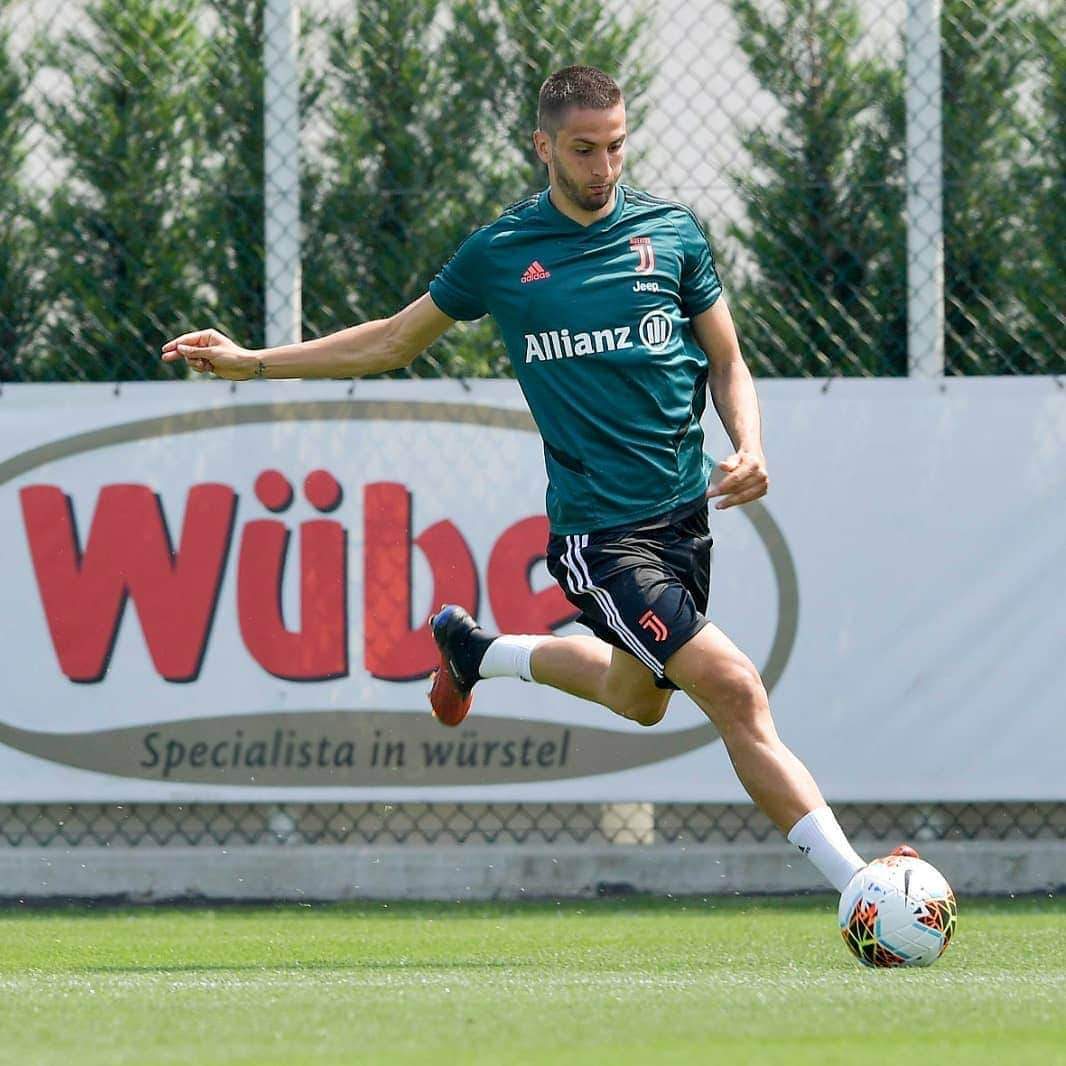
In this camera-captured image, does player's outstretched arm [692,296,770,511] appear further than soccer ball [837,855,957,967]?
→ Yes

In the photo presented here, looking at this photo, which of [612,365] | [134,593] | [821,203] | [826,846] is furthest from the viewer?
[821,203]

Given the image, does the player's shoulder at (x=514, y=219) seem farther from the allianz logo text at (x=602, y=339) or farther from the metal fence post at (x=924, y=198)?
the metal fence post at (x=924, y=198)

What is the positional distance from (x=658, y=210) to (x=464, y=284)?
0.54 m

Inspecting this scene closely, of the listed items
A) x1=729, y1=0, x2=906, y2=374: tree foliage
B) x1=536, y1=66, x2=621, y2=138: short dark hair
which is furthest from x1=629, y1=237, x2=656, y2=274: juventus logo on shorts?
x1=729, y1=0, x2=906, y2=374: tree foliage

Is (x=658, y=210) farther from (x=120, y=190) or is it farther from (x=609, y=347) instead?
(x=120, y=190)

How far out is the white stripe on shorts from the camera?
4.41 metres

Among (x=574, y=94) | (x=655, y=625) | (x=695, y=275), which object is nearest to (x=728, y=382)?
(x=695, y=275)

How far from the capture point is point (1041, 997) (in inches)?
139

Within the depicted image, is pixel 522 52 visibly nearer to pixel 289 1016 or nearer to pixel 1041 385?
pixel 1041 385

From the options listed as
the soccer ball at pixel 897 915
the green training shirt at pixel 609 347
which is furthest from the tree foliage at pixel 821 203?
the soccer ball at pixel 897 915

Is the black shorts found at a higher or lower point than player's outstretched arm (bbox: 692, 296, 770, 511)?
lower

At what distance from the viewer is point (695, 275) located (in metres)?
4.72

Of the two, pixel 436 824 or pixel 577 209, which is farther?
pixel 436 824

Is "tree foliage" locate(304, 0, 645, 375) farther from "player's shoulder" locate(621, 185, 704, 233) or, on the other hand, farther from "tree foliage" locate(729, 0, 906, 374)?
"player's shoulder" locate(621, 185, 704, 233)
